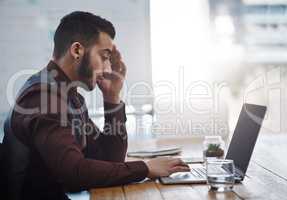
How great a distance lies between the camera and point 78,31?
6.97 feet

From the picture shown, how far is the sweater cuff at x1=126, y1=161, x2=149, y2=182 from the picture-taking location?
4.86ft

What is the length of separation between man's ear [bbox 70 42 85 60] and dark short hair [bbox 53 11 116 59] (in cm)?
2

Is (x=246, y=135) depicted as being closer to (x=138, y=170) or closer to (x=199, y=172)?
(x=199, y=172)

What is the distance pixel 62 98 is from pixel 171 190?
0.66 meters

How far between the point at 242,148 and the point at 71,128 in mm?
675

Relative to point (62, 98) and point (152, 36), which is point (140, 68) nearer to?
point (152, 36)

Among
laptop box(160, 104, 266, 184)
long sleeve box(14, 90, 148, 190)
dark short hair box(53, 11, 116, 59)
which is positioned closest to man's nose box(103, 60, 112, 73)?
dark short hair box(53, 11, 116, 59)

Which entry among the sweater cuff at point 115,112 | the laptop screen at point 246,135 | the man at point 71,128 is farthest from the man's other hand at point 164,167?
the sweater cuff at point 115,112

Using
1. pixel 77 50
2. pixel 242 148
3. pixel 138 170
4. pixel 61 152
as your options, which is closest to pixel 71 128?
pixel 61 152

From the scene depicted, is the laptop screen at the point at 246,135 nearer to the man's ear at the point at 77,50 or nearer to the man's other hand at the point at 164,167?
the man's other hand at the point at 164,167

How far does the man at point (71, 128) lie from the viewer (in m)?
1.48

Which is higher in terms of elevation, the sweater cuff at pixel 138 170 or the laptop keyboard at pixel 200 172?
the sweater cuff at pixel 138 170

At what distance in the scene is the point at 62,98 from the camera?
1.77 metres

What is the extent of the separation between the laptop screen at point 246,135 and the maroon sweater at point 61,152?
0.38m
